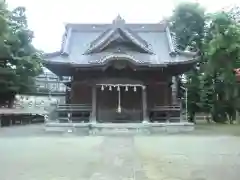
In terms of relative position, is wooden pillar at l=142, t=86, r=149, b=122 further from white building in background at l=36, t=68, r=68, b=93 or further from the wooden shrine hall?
white building in background at l=36, t=68, r=68, b=93

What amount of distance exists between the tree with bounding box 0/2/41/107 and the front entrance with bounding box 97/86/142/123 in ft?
26.4

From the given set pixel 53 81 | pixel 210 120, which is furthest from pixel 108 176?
pixel 53 81

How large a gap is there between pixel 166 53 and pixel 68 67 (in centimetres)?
650

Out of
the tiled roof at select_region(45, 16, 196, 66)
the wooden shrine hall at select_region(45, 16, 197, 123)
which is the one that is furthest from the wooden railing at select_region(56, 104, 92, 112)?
the tiled roof at select_region(45, 16, 196, 66)

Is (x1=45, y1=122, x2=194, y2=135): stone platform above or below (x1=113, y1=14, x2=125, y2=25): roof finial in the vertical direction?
below

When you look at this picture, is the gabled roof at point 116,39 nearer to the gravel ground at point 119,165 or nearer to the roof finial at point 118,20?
the roof finial at point 118,20

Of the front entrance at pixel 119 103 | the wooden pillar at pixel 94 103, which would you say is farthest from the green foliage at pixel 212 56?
the wooden pillar at pixel 94 103

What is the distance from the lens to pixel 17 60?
3080 cm

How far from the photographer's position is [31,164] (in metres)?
8.54

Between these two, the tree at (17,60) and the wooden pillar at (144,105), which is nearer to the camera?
the wooden pillar at (144,105)

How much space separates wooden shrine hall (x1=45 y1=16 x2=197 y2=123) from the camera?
74.0ft

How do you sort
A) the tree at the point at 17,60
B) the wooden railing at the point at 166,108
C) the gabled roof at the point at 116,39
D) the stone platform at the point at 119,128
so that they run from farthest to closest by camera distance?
1. the tree at the point at 17,60
2. the gabled roof at the point at 116,39
3. the wooden railing at the point at 166,108
4. the stone platform at the point at 119,128

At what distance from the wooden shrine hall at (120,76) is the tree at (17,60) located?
237 inches

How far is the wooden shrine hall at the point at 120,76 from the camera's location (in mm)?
22547
